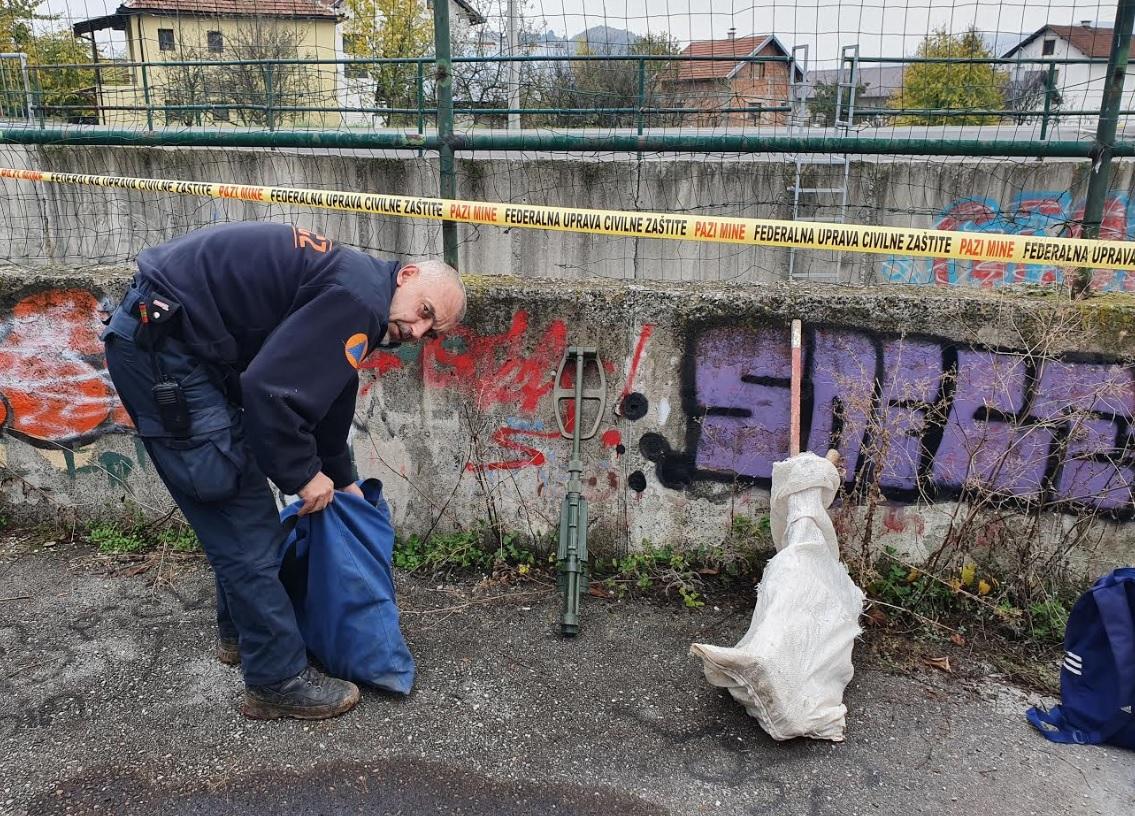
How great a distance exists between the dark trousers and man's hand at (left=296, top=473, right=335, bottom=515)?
5.8 inches

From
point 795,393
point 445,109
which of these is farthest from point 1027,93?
point 445,109

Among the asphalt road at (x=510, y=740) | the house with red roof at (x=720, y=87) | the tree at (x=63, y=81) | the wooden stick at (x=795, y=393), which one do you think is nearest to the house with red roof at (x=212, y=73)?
the tree at (x=63, y=81)

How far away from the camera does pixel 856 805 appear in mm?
2430

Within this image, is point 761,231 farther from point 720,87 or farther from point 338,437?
point 720,87

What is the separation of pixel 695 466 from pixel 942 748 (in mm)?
1410

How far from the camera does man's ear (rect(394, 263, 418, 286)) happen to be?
2684mm

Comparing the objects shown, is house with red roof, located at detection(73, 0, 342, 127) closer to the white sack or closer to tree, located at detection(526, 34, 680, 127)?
tree, located at detection(526, 34, 680, 127)

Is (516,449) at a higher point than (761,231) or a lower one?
lower

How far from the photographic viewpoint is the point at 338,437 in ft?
9.61

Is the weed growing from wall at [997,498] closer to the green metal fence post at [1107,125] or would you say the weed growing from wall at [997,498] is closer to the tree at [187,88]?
the green metal fence post at [1107,125]

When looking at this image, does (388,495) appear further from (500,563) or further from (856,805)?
(856,805)

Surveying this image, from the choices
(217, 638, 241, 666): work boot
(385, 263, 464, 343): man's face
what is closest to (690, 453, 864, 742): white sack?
(385, 263, 464, 343): man's face

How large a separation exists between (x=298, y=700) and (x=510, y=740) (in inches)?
28.3

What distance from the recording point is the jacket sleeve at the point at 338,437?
9.36ft
